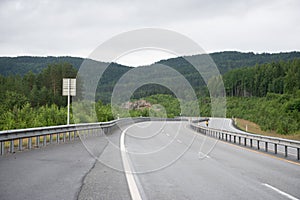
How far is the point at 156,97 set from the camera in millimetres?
93375

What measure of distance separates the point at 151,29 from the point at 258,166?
12535 millimetres

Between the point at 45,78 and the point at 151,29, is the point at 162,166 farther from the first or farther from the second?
the point at 45,78

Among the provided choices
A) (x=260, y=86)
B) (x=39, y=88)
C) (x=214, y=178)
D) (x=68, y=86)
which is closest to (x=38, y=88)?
(x=39, y=88)

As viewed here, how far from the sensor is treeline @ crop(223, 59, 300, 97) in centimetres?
11800

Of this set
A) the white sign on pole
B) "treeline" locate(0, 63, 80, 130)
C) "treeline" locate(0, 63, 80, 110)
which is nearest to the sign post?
the white sign on pole

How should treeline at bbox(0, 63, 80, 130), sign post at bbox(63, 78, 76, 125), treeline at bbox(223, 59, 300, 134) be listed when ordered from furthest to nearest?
treeline at bbox(223, 59, 300, 134) → treeline at bbox(0, 63, 80, 130) → sign post at bbox(63, 78, 76, 125)

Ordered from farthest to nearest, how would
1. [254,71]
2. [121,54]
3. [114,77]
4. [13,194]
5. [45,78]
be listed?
[254,71] → [45,78] → [114,77] → [121,54] → [13,194]

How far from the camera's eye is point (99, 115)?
45.2 m

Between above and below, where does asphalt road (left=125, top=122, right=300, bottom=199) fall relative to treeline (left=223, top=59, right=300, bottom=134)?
below

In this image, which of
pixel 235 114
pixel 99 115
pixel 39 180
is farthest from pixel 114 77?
pixel 235 114

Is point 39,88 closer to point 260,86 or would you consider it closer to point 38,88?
point 38,88

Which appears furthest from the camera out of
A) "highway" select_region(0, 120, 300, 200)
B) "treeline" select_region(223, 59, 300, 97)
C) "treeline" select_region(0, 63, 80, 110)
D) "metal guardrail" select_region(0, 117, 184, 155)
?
"treeline" select_region(223, 59, 300, 97)

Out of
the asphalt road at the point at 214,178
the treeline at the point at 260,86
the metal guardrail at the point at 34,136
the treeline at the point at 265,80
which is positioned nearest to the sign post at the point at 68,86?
the metal guardrail at the point at 34,136

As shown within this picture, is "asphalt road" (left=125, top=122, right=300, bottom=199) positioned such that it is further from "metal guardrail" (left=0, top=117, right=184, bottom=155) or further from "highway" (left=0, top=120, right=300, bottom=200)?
"metal guardrail" (left=0, top=117, right=184, bottom=155)
